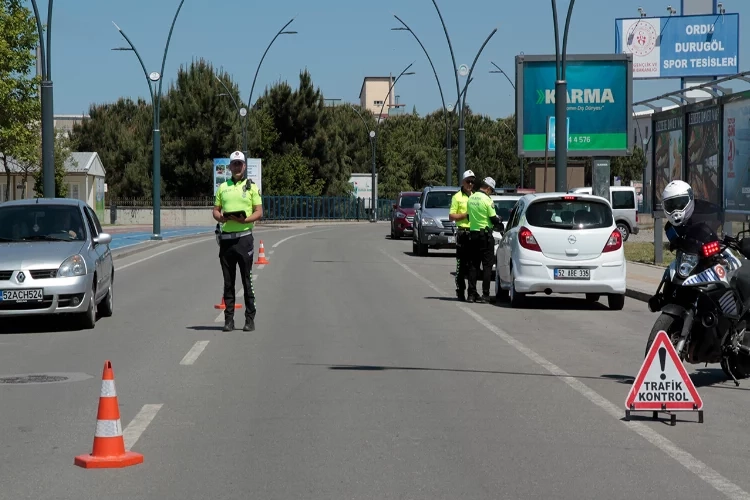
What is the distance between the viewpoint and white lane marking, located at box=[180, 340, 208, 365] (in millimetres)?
11250

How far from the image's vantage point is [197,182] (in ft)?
253

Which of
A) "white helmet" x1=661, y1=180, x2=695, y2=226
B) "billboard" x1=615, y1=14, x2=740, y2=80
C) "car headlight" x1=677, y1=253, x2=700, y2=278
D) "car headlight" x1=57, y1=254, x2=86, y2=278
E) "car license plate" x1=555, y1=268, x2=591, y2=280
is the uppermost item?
"billboard" x1=615, y1=14, x2=740, y2=80

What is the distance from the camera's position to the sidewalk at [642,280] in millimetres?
19344

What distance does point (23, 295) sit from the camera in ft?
44.5

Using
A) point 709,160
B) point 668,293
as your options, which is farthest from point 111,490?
point 709,160

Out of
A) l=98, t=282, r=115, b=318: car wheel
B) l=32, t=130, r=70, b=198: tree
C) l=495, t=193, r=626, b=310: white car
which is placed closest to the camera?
l=98, t=282, r=115, b=318: car wheel

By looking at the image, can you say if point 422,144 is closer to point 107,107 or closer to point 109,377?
point 107,107

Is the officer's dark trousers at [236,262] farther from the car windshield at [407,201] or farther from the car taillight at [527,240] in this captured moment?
the car windshield at [407,201]

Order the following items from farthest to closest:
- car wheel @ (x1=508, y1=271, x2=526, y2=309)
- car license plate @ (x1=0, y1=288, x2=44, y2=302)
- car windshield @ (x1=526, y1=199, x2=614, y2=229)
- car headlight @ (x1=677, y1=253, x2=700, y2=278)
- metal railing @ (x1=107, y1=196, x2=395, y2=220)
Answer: metal railing @ (x1=107, y1=196, x2=395, y2=220) < car wheel @ (x1=508, y1=271, x2=526, y2=309) < car windshield @ (x1=526, y1=199, x2=614, y2=229) < car license plate @ (x1=0, y1=288, x2=44, y2=302) < car headlight @ (x1=677, y1=253, x2=700, y2=278)

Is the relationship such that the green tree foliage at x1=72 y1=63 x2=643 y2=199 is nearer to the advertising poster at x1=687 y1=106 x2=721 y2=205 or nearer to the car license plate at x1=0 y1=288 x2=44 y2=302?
the advertising poster at x1=687 y1=106 x2=721 y2=205

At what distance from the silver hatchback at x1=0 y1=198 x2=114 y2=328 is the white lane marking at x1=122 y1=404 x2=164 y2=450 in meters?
5.33

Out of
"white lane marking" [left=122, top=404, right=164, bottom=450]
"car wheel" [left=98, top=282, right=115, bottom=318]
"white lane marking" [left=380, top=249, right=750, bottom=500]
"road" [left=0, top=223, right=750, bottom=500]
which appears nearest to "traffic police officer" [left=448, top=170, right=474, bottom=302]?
"road" [left=0, top=223, right=750, bottom=500]

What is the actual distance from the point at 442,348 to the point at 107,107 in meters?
88.2

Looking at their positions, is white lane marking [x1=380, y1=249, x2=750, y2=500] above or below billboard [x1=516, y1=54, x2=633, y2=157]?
below
